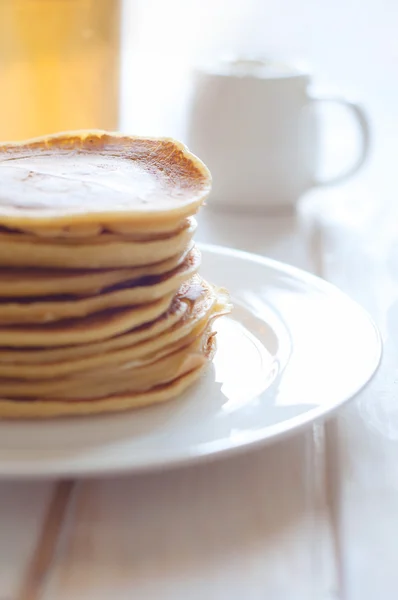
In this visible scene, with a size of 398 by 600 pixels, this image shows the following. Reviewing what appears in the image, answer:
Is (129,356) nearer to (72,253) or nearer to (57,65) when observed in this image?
(72,253)

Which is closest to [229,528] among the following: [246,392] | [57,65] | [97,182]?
[246,392]

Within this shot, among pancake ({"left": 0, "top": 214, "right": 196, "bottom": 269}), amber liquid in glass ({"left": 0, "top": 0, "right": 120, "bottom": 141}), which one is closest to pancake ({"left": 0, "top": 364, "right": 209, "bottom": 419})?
pancake ({"left": 0, "top": 214, "right": 196, "bottom": 269})

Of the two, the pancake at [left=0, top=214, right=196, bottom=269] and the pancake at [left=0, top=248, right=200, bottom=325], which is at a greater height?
the pancake at [left=0, top=214, right=196, bottom=269]

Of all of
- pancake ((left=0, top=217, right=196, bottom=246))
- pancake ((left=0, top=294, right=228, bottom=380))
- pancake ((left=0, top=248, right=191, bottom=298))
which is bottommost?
pancake ((left=0, top=294, right=228, bottom=380))

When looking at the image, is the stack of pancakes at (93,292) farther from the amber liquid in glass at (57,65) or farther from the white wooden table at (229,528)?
the amber liquid in glass at (57,65)

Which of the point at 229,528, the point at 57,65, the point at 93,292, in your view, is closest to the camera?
the point at 229,528

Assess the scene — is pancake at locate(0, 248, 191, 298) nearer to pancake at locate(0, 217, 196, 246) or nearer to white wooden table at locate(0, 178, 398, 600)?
pancake at locate(0, 217, 196, 246)
